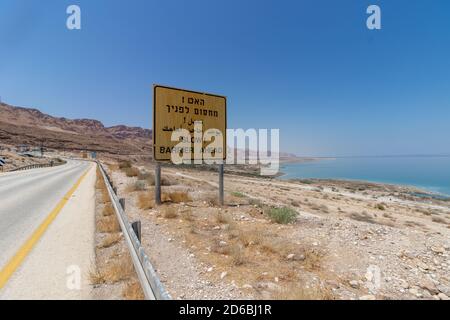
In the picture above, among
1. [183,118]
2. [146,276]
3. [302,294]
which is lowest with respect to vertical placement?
[302,294]

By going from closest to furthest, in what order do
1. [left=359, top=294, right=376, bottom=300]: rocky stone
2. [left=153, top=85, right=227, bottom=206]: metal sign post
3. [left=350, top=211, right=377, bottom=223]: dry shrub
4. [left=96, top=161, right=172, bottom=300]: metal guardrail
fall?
[left=96, top=161, right=172, bottom=300]: metal guardrail
[left=359, top=294, right=376, bottom=300]: rocky stone
[left=153, top=85, right=227, bottom=206]: metal sign post
[left=350, top=211, right=377, bottom=223]: dry shrub

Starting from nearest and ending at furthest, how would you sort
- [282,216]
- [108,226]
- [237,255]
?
1. [237,255]
2. [108,226]
3. [282,216]

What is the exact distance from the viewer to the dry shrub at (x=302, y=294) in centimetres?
327

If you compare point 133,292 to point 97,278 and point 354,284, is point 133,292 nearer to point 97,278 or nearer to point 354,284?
point 97,278

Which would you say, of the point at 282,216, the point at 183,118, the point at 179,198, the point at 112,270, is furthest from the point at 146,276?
the point at 183,118

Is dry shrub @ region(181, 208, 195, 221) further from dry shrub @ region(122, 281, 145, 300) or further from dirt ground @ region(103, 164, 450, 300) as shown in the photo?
dry shrub @ region(122, 281, 145, 300)

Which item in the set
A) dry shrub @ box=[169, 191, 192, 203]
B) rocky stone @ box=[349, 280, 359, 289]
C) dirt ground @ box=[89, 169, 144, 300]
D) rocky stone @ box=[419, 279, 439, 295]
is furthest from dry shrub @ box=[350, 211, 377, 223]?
dirt ground @ box=[89, 169, 144, 300]

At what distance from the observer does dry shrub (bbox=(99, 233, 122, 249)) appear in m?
5.08

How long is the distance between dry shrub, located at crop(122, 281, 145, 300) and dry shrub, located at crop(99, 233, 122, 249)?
200cm

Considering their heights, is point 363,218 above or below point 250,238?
below

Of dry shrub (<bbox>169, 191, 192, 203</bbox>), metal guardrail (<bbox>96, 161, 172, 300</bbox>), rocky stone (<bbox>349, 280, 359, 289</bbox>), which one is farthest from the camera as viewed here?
dry shrub (<bbox>169, 191, 192, 203</bbox>)

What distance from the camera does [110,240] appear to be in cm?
523

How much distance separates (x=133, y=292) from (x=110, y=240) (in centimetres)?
242

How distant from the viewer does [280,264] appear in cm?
443
